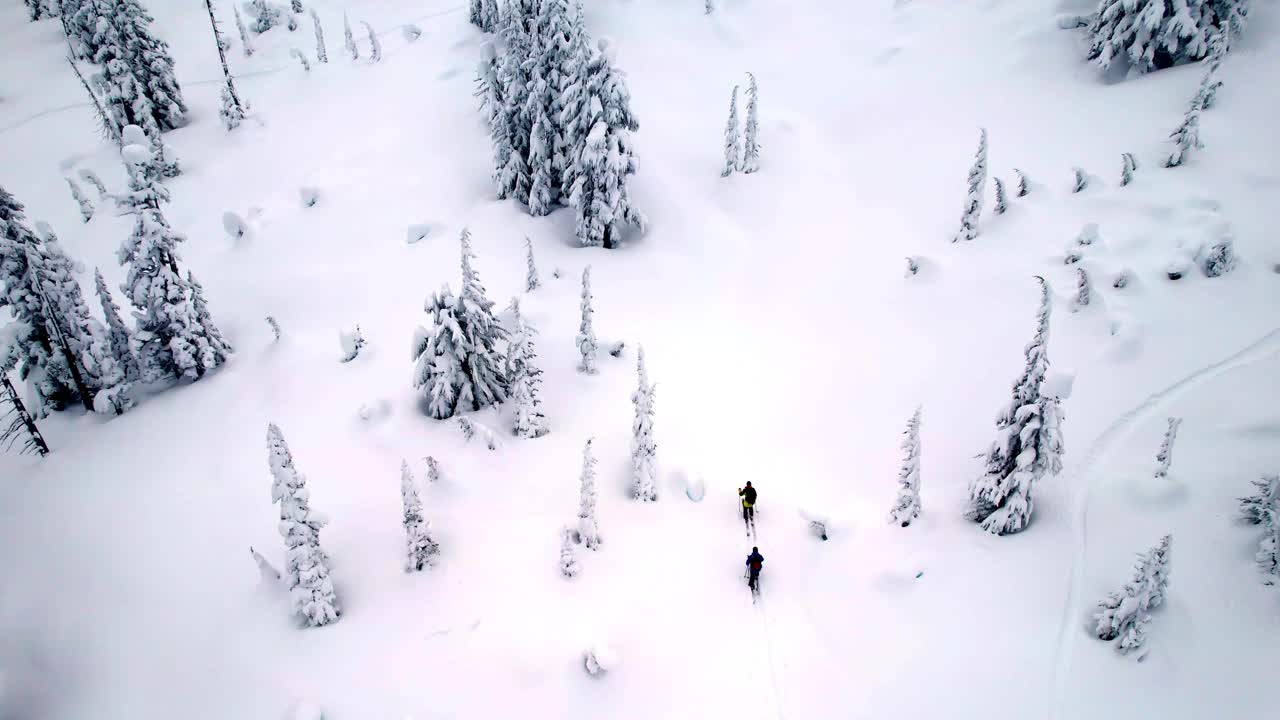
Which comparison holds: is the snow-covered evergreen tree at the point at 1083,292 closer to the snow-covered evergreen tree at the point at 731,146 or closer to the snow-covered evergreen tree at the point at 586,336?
the snow-covered evergreen tree at the point at 586,336

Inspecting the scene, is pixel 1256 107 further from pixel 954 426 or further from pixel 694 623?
pixel 694 623

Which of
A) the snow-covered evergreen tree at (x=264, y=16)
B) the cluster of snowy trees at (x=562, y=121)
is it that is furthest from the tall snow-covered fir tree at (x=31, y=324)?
the snow-covered evergreen tree at (x=264, y=16)

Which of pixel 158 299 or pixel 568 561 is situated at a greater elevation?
pixel 158 299

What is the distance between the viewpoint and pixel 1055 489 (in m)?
15.4

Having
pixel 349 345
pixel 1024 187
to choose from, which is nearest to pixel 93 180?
pixel 349 345

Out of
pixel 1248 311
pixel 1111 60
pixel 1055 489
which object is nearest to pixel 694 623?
pixel 1055 489

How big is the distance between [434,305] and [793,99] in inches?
1062

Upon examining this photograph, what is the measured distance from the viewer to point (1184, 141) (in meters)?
24.0

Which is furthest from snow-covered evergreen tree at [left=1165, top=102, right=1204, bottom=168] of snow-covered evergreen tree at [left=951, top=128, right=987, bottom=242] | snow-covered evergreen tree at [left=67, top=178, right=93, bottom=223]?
snow-covered evergreen tree at [left=67, top=178, right=93, bottom=223]

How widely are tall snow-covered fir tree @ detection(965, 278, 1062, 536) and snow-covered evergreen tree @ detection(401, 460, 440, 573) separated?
1339 cm

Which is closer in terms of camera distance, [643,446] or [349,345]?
[643,446]

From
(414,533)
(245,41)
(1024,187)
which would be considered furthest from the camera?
(245,41)

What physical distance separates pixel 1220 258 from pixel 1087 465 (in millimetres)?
10069

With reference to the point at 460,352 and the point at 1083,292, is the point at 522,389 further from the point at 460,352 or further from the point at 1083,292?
the point at 1083,292
